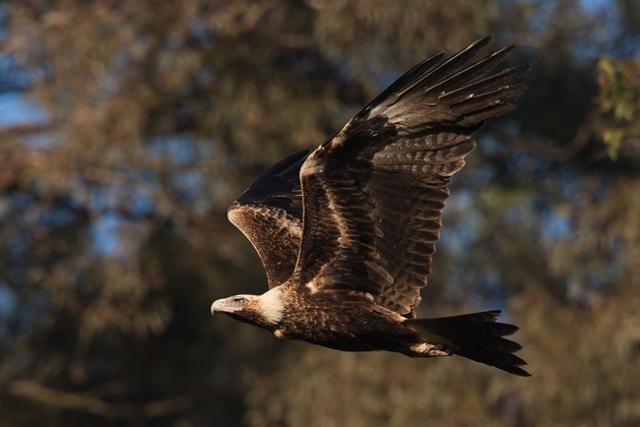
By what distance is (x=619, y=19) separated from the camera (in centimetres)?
1666

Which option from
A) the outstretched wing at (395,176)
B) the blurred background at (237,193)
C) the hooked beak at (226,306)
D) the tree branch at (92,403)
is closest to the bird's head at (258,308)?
the hooked beak at (226,306)

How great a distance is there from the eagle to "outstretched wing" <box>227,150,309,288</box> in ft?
1.87

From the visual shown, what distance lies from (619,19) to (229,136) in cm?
465

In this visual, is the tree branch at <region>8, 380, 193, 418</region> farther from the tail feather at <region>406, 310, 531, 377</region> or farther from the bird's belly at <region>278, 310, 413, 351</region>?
the tail feather at <region>406, 310, 531, 377</region>

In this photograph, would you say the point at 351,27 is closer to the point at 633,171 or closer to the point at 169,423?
the point at 633,171

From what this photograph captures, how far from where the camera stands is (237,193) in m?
16.8

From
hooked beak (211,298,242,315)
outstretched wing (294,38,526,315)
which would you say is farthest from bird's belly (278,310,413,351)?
hooked beak (211,298,242,315)

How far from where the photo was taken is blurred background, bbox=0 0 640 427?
1441 cm

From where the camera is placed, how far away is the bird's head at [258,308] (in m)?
7.20

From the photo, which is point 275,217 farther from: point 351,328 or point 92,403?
point 92,403

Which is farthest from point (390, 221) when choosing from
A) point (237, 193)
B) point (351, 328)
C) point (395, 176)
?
point (237, 193)

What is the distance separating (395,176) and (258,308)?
0.98m

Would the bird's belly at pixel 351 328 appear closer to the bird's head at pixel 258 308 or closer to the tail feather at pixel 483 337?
the bird's head at pixel 258 308

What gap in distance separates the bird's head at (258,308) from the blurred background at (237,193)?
7098mm
